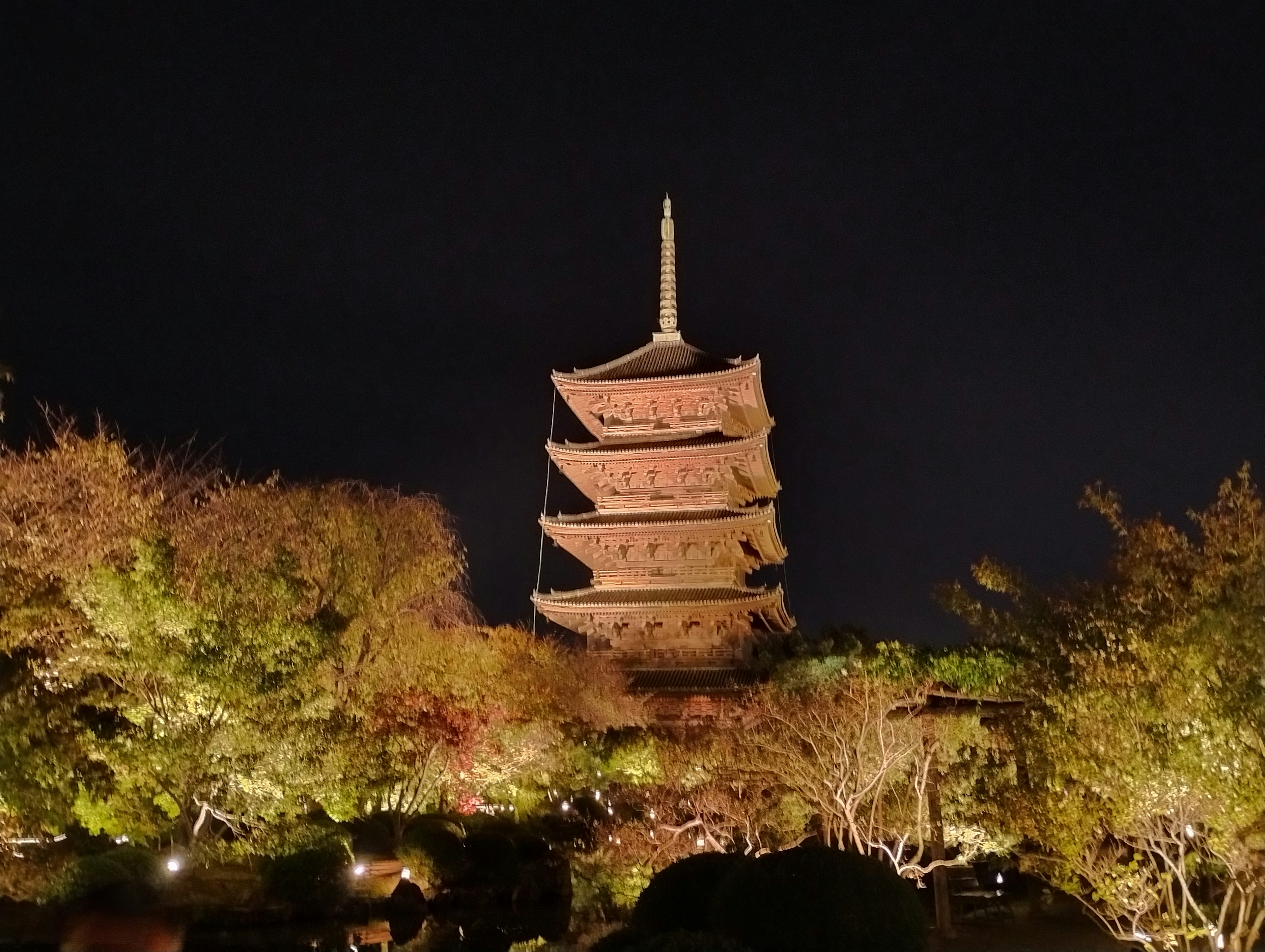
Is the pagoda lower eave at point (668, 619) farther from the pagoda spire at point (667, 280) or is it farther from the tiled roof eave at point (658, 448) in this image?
the pagoda spire at point (667, 280)

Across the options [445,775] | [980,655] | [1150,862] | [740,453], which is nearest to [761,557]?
[740,453]

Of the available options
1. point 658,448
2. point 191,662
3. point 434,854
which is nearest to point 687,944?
point 191,662

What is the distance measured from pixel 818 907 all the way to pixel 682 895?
7.90ft

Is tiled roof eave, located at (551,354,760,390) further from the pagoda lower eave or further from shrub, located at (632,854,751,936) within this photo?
shrub, located at (632,854,751,936)

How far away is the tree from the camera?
9.80 metres

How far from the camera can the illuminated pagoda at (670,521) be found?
29891mm

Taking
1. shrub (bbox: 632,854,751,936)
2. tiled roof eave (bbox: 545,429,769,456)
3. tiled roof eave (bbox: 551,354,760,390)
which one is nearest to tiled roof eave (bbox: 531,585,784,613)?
tiled roof eave (bbox: 545,429,769,456)

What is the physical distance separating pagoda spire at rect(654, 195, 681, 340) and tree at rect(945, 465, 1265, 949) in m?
23.5

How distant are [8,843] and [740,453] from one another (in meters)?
21.1

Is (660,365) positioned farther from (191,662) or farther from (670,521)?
(191,662)

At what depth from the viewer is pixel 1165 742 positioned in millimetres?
10359

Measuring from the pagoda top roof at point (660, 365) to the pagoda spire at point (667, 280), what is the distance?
0.77 feet

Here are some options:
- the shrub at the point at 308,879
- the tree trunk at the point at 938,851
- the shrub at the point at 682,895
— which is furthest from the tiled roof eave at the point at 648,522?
the shrub at the point at 682,895

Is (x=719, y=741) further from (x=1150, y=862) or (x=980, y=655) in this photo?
(x=1150, y=862)
